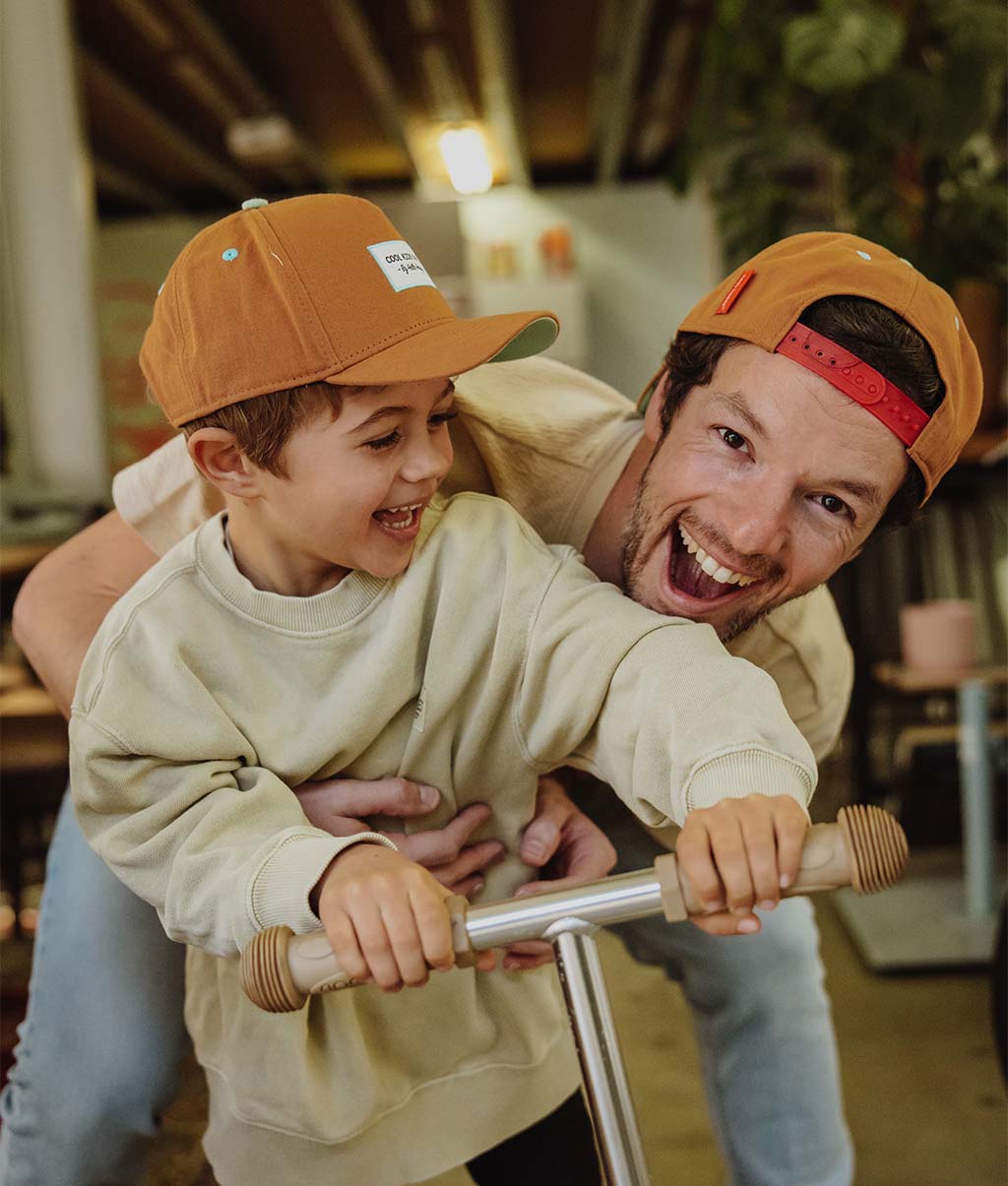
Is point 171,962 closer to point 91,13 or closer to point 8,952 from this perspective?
point 8,952

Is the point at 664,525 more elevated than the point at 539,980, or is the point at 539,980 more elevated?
the point at 664,525

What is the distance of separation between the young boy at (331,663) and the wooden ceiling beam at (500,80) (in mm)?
4464

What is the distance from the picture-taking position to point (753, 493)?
826 mm

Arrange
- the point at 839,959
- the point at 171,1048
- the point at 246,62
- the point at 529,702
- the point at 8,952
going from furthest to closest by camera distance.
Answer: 1. the point at 246,62
2. the point at 8,952
3. the point at 839,959
4. the point at 171,1048
5. the point at 529,702

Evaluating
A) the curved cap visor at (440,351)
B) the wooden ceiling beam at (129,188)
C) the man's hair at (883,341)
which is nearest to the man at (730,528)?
the man's hair at (883,341)

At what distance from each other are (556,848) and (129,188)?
23.9 ft

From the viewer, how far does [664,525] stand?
91 cm

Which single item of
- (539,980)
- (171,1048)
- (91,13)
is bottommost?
(171,1048)

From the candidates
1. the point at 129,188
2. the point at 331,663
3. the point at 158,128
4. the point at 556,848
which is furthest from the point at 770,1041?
the point at 129,188

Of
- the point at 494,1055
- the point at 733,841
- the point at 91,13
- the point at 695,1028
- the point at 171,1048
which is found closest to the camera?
the point at 733,841

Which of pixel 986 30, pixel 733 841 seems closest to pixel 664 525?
pixel 733 841

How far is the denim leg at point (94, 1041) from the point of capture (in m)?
1.06

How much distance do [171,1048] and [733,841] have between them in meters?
0.70

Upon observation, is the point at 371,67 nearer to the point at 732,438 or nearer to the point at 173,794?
the point at 732,438
